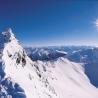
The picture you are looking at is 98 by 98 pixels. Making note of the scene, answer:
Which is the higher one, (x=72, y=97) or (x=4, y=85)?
(x=4, y=85)

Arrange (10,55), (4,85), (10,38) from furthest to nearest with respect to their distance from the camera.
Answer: (10,38), (10,55), (4,85)

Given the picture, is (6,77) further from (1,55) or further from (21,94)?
(1,55)

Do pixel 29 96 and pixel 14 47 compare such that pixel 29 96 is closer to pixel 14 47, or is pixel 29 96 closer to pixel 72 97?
pixel 14 47

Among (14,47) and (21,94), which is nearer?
(21,94)

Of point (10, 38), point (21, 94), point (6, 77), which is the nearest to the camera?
point (21, 94)

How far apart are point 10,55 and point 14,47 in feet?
43.7

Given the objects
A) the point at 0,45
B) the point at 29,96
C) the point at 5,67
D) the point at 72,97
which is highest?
the point at 0,45

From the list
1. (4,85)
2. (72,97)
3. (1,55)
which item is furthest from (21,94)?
(72,97)

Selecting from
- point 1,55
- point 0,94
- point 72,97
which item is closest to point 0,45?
point 1,55

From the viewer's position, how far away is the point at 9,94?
6106 cm

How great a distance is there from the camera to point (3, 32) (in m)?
123

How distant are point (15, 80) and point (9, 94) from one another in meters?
8.19

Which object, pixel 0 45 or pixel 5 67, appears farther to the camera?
pixel 0 45

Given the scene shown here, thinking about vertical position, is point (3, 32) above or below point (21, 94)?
above
